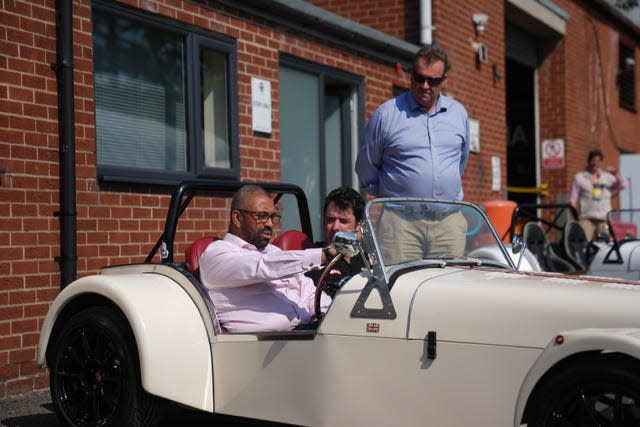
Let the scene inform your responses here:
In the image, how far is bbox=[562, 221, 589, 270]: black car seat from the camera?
9406mm

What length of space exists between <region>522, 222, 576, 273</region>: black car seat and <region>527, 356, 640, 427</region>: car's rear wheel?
5726mm

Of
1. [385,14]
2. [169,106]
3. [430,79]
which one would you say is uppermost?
[385,14]

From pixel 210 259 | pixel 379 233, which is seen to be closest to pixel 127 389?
pixel 210 259

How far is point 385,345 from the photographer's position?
3.86 meters

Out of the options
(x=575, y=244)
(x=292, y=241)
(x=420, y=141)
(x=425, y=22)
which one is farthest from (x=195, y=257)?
(x=425, y=22)

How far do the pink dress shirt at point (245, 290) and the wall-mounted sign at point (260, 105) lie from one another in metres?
3.98

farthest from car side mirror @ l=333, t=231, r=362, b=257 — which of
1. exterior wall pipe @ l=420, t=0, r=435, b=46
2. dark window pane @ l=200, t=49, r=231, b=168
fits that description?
exterior wall pipe @ l=420, t=0, r=435, b=46

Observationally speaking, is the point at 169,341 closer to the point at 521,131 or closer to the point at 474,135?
the point at 474,135

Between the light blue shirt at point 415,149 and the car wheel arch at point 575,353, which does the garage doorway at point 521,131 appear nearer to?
the light blue shirt at point 415,149

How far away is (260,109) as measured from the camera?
8688 mm

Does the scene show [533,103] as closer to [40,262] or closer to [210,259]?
[40,262]

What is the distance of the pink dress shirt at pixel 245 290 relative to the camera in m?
4.47

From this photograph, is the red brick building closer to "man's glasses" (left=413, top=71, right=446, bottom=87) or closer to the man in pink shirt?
the man in pink shirt

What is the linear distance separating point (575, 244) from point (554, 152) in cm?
718
